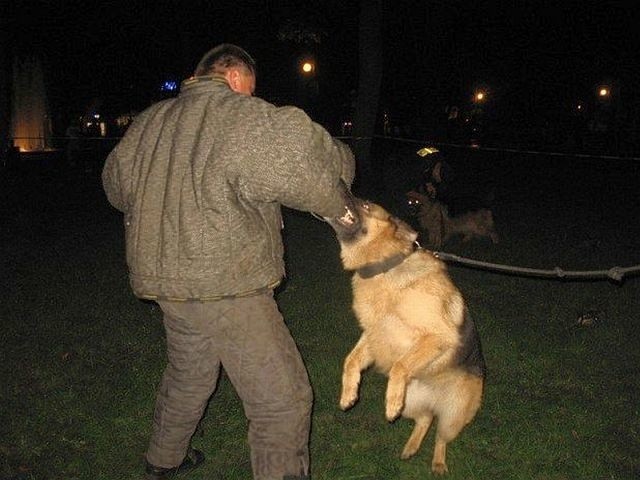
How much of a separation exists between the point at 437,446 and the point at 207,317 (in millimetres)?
1965

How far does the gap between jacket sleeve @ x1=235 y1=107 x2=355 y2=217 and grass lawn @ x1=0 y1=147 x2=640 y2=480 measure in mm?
2052

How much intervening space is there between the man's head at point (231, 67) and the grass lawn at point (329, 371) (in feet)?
7.71

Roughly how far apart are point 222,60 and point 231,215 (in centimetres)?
75

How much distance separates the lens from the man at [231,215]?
97.3 inches

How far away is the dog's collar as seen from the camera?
3621 millimetres

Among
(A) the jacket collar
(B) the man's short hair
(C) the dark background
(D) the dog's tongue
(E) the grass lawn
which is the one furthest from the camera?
(C) the dark background

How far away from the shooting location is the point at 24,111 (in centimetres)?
3228

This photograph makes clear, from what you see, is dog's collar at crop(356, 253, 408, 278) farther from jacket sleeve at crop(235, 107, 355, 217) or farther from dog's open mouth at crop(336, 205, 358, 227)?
jacket sleeve at crop(235, 107, 355, 217)

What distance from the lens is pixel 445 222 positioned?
9.42 meters

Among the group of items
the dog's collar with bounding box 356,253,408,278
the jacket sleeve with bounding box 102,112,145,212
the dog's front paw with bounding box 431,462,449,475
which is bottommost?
the dog's front paw with bounding box 431,462,449,475

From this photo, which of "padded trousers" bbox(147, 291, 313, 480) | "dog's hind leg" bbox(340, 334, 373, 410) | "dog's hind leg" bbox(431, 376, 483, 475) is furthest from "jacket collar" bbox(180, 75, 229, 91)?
"dog's hind leg" bbox(431, 376, 483, 475)

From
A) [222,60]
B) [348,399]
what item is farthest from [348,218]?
[348,399]

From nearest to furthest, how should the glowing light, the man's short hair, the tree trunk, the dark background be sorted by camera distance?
1. the man's short hair
2. the tree trunk
3. the dark background
4. the glowing light

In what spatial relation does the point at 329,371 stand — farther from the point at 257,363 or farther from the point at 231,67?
the point at 231,67
